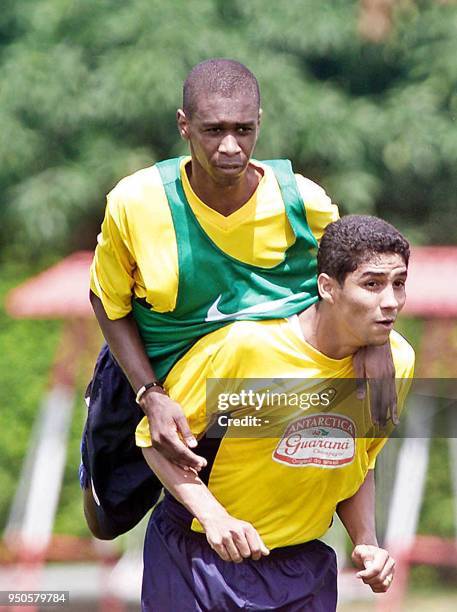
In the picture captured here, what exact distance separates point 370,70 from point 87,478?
152 inches

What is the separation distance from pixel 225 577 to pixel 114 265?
77 cm

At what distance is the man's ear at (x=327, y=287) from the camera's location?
323 cm

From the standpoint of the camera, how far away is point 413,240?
23.2 ft

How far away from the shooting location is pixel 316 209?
337 centimetres

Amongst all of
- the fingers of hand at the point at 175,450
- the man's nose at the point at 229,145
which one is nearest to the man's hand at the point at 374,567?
the fingers of hand at the point at 175,450

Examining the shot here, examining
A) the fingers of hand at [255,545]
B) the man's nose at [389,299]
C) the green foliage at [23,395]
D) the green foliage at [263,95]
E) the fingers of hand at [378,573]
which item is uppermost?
the green foliage at [263,95]

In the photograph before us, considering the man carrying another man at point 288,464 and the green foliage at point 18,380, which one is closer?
the man carrying another man at point 288,464

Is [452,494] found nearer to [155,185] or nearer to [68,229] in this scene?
[68,229]

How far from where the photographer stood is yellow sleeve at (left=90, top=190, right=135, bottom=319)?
130 inches

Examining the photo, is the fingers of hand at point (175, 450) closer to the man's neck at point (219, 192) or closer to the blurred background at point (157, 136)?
the man's neck at point (219, 192)

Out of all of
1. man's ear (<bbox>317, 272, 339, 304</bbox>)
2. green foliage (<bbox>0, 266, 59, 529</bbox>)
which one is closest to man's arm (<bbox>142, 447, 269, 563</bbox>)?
man's ear (<bbox>317, 272, 339, 304</bbox>)

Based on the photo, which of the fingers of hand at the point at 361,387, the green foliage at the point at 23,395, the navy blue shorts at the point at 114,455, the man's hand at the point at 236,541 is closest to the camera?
the man's hand at the point at 236,541

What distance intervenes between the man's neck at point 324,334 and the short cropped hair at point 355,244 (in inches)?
4.1

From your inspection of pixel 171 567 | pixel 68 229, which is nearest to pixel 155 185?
pixel 171 567
